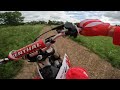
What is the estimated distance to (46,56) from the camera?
3.27 metres

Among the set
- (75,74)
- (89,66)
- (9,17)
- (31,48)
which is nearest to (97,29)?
(75,74)

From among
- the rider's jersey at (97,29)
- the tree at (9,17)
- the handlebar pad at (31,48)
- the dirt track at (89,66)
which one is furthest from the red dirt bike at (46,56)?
the tree at (9,17)

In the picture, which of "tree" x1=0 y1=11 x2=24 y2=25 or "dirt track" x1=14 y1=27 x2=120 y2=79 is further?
"tree" x1=0 y1=11 x2=24 y2=25

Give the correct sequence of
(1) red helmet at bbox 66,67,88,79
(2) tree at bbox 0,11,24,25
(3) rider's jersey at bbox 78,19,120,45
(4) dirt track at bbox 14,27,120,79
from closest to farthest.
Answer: (3) rider's jersey at bbox 78,19,120,45
(1) red helmet at bbox 66,67,88,79
(4) dirt track at bbox 14,27,120,79
(2) tree at bbox 0,11,24,25

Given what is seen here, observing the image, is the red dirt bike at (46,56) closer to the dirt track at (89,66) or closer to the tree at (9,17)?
the dirt track at (89,66)

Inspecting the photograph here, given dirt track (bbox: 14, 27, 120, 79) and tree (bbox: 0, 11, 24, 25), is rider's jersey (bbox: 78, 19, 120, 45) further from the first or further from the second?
tree (bbox: 0, 11, 24, 25)

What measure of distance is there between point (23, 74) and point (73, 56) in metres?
4.38

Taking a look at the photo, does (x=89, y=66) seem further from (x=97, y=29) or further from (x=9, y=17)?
(x=9, y=17)

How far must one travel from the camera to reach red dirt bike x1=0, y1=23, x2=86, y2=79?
114 inches

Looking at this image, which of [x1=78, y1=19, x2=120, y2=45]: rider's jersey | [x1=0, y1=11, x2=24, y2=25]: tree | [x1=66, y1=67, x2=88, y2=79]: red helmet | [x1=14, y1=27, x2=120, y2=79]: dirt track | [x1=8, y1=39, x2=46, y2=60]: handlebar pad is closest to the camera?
[x1=78, y1=19, x2=120, y2=45]: rider's jersey

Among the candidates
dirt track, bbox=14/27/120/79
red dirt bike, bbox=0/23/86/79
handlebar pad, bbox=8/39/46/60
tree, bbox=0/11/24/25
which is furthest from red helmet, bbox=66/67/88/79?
tree, bbox=0/11/24/25

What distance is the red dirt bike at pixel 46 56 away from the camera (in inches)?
114

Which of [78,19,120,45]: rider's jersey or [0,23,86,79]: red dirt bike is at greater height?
[78,19,120,45]: rider's jersey

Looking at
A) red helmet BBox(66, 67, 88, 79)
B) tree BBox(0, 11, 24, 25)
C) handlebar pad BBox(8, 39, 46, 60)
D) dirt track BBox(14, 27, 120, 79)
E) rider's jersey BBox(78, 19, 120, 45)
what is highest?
rider's jersey BBox(78, 19, 120, 45)
